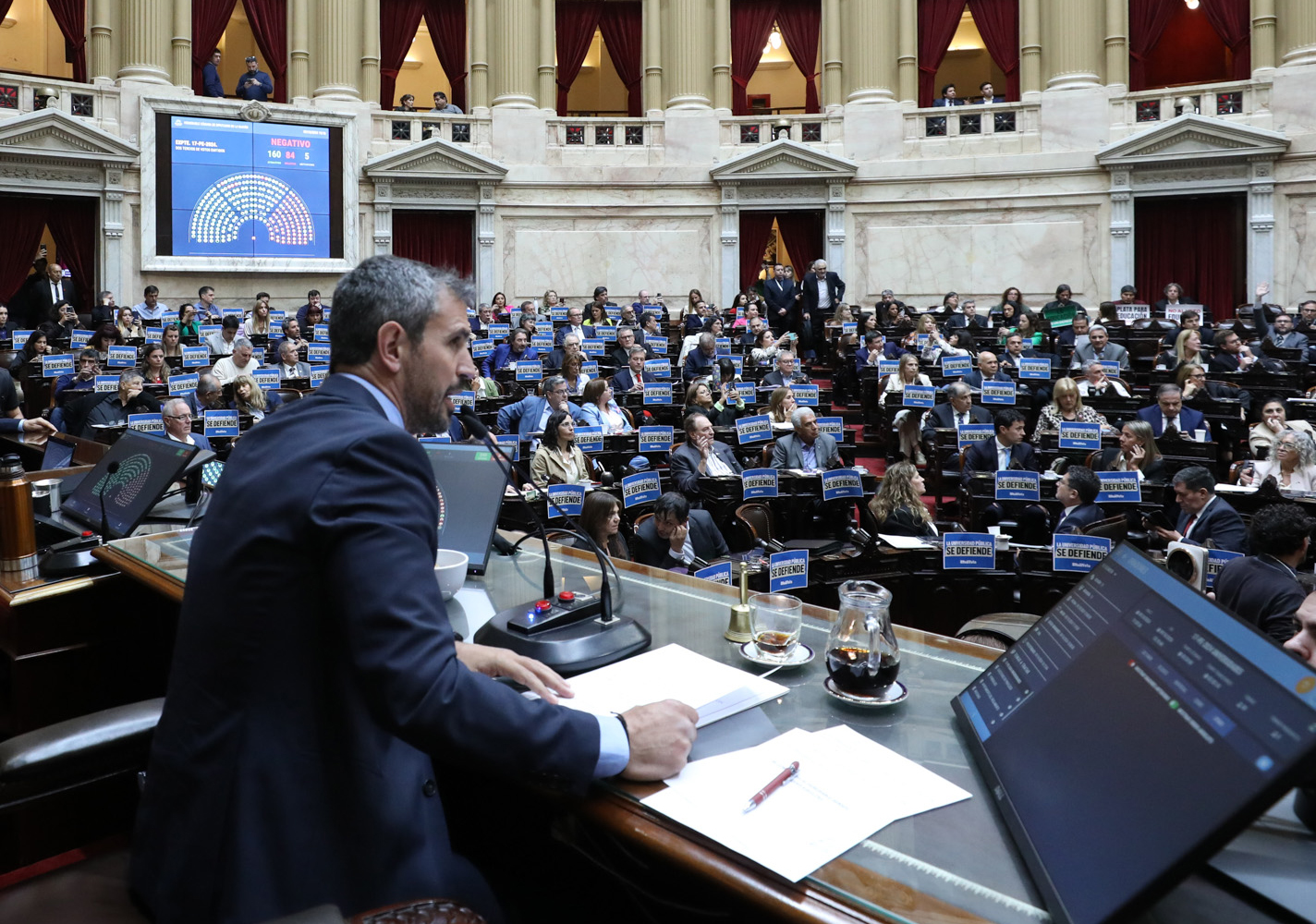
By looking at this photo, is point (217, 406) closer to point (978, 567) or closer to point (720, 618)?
point (978, 567)

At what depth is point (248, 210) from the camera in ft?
50.1

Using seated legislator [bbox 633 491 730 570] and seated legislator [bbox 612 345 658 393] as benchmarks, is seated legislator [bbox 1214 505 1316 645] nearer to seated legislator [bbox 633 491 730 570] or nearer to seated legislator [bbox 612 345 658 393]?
seated legislator [bbox 633 491 730 570]

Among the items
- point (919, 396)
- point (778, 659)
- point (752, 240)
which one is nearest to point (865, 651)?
point (778, 659)

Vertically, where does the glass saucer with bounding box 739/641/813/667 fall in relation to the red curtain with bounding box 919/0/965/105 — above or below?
below

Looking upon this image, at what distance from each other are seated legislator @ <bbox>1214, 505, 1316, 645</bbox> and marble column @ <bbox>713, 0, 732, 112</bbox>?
14.5 meters

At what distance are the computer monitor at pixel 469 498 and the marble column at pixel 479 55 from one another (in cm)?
1591

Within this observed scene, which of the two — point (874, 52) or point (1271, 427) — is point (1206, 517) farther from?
point (874, 52)

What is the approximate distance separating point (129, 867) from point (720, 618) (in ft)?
3.51

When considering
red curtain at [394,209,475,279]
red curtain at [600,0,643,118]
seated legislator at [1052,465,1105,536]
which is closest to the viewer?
seated legislator at [1052,465,1105,536]

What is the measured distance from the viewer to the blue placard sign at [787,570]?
421 cm

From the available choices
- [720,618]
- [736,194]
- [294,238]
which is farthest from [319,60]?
[720,618]

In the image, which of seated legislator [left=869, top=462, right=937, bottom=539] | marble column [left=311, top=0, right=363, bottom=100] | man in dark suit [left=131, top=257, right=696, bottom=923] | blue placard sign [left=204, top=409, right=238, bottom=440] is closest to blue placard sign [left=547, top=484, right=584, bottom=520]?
seated legislator [left=869, top=462, right=937, bottom=539]

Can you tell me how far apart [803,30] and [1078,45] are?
4.97 m

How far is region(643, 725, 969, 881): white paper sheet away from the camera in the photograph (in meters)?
1.13
